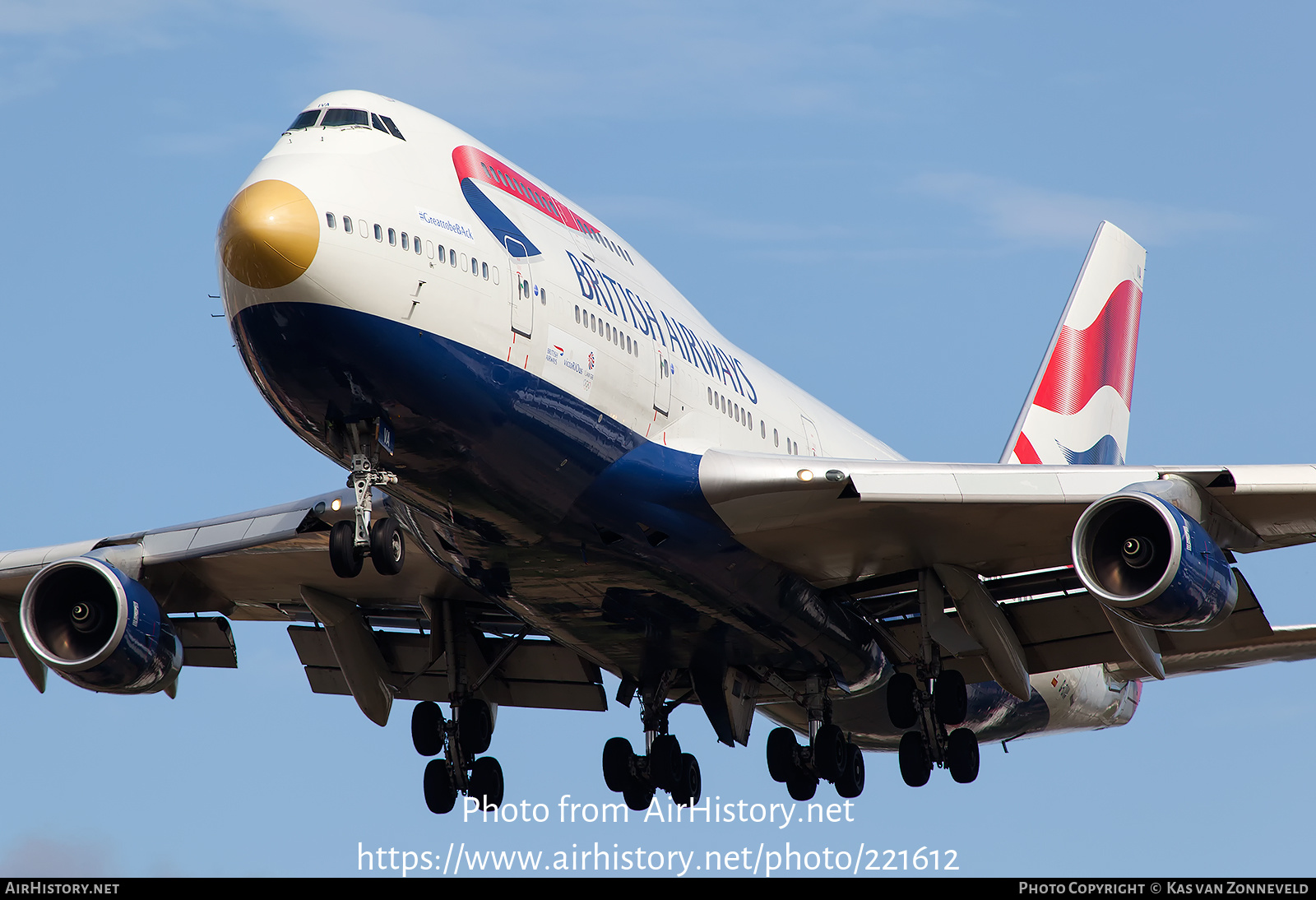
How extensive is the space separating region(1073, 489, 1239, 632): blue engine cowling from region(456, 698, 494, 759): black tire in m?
10.2

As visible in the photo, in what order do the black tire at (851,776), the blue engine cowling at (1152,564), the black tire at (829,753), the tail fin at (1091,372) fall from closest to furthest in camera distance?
the blue engine cowling at (1152,564), the black tire at (829,753), the black tire at (851,776), the tail fin at (1091,372)

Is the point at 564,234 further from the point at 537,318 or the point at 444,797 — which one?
the point at 444,797

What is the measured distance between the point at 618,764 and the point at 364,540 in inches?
399

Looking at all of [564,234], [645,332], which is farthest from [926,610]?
[564,234]

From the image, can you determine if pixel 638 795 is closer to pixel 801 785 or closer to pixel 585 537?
pixel 801 785

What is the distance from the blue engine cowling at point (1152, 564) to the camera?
20.6 m

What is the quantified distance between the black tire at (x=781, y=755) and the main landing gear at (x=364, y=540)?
11004 mm

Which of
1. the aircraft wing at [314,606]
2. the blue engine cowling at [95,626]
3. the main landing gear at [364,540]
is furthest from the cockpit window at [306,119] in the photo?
the blue engine cowling at [95,626]

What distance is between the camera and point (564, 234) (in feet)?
70.0

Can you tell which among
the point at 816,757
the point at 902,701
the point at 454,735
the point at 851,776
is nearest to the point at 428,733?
the point at 454,735

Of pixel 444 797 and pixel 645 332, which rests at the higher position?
pixel 645 332

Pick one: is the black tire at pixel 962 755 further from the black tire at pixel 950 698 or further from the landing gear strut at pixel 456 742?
the landing gear strut at pixel 456 742

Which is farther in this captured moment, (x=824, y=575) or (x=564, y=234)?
(x=824, y=575)

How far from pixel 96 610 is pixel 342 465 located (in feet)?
26.3
